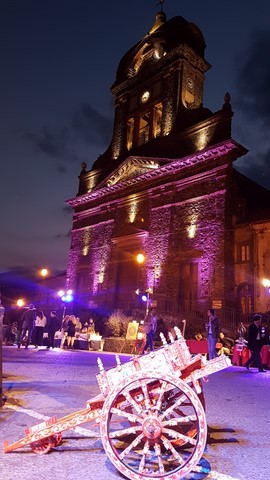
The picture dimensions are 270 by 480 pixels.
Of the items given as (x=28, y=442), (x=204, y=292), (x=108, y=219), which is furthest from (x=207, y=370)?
(x=108, y=219)

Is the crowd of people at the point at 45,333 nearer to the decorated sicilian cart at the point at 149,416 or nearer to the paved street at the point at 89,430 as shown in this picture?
the paved street at the point at 89,430

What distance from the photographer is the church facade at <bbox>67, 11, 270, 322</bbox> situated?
2228cm

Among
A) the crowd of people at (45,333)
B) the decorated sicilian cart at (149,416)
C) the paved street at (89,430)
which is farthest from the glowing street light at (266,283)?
the decorated sicilian cart at (149,416)

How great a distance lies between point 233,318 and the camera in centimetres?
1991

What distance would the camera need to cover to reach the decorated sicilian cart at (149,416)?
2.81 m

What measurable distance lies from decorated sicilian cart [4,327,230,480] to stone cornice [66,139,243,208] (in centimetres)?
2160

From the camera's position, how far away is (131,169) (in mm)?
29719

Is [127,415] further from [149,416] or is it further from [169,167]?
[169,167]

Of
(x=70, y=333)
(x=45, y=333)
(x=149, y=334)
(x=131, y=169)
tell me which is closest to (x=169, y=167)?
(x=131, y=169)

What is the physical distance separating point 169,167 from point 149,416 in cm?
2455

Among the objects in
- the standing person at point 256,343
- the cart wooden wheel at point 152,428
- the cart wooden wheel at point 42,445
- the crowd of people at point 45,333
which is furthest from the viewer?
the crowd of people at point 45,333

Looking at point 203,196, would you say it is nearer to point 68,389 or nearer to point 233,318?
point 233,318

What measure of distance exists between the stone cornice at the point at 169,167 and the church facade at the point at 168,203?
0.08 metres

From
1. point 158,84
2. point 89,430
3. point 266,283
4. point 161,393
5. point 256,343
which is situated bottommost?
point 89,430
